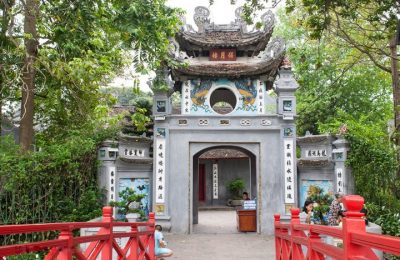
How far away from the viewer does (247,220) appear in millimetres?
11680

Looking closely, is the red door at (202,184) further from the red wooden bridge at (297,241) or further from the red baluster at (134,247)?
the red wooden bridge at (297,241)

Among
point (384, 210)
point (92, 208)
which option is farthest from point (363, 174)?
point (92, 208)

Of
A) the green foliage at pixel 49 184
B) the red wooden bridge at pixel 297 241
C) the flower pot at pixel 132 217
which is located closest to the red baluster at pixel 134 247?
the red wooden bridge at pixel 297 241

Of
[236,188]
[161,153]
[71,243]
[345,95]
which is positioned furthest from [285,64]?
[236,188]

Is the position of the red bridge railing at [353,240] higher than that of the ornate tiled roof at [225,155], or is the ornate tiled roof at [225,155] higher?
the ornate tiled roof at [225,155]

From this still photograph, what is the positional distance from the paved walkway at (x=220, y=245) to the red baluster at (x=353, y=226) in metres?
6.03

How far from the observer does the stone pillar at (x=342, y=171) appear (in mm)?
10453

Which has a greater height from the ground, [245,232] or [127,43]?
[127,43]

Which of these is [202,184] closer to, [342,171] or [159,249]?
[342,171]

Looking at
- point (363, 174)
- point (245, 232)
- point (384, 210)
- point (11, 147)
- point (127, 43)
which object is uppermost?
point (127, 43)

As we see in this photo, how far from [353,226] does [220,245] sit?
7603mm

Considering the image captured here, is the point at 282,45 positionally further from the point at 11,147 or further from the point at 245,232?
the point at 11,147

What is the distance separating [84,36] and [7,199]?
13.8 ft

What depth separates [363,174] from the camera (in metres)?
10.3
